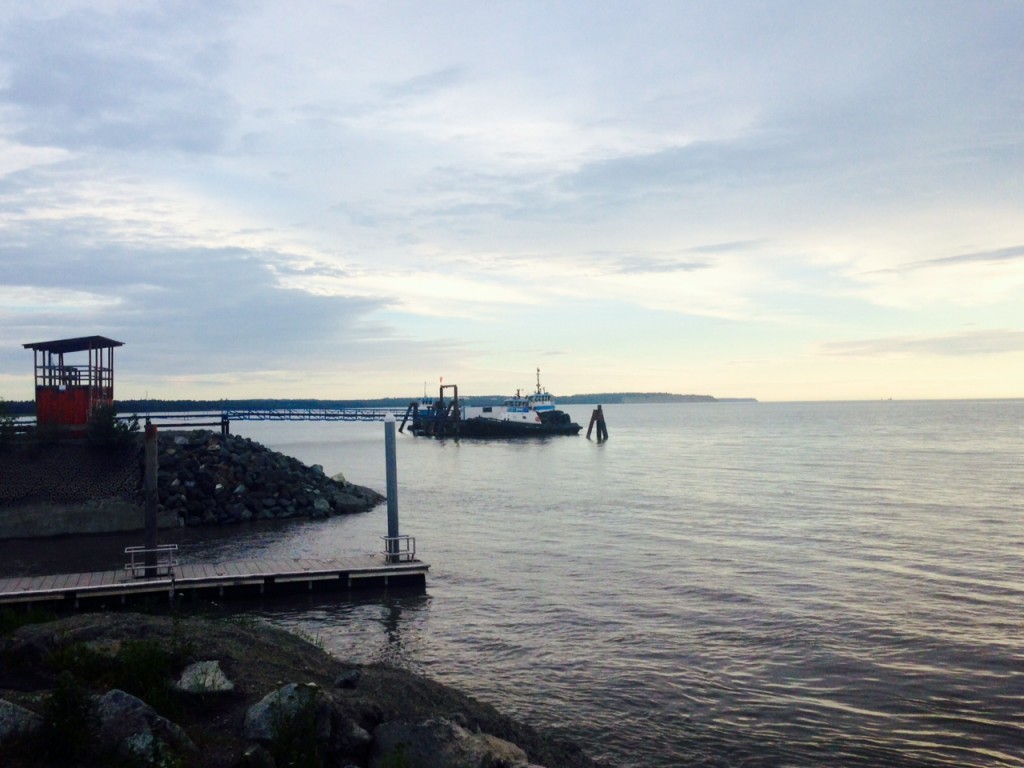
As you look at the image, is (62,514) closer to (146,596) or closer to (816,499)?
(146,596)

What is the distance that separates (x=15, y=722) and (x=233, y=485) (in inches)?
1033

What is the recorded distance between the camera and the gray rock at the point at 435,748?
A: 7.52m

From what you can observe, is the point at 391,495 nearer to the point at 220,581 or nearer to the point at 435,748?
the point at 220,581

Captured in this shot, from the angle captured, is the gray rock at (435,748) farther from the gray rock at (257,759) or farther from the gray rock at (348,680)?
the gray rock at (348,680)

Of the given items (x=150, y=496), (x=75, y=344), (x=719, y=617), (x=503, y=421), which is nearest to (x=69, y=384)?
(x=75, y=344)

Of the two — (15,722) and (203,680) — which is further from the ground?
(15,722)

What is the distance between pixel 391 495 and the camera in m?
21.3

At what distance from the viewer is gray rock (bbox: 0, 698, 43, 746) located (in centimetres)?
689

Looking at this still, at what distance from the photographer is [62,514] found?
27.0m

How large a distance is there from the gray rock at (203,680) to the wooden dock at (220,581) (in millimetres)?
9415

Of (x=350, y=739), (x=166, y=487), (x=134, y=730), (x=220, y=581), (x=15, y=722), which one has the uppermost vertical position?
(x=15, y=722)

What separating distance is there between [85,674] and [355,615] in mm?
9099

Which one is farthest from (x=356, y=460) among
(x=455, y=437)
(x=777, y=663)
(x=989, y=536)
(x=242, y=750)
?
(x=242, y=750)

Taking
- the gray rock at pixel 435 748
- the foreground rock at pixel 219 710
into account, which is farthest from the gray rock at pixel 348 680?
the gray rock at pixel 435 748
